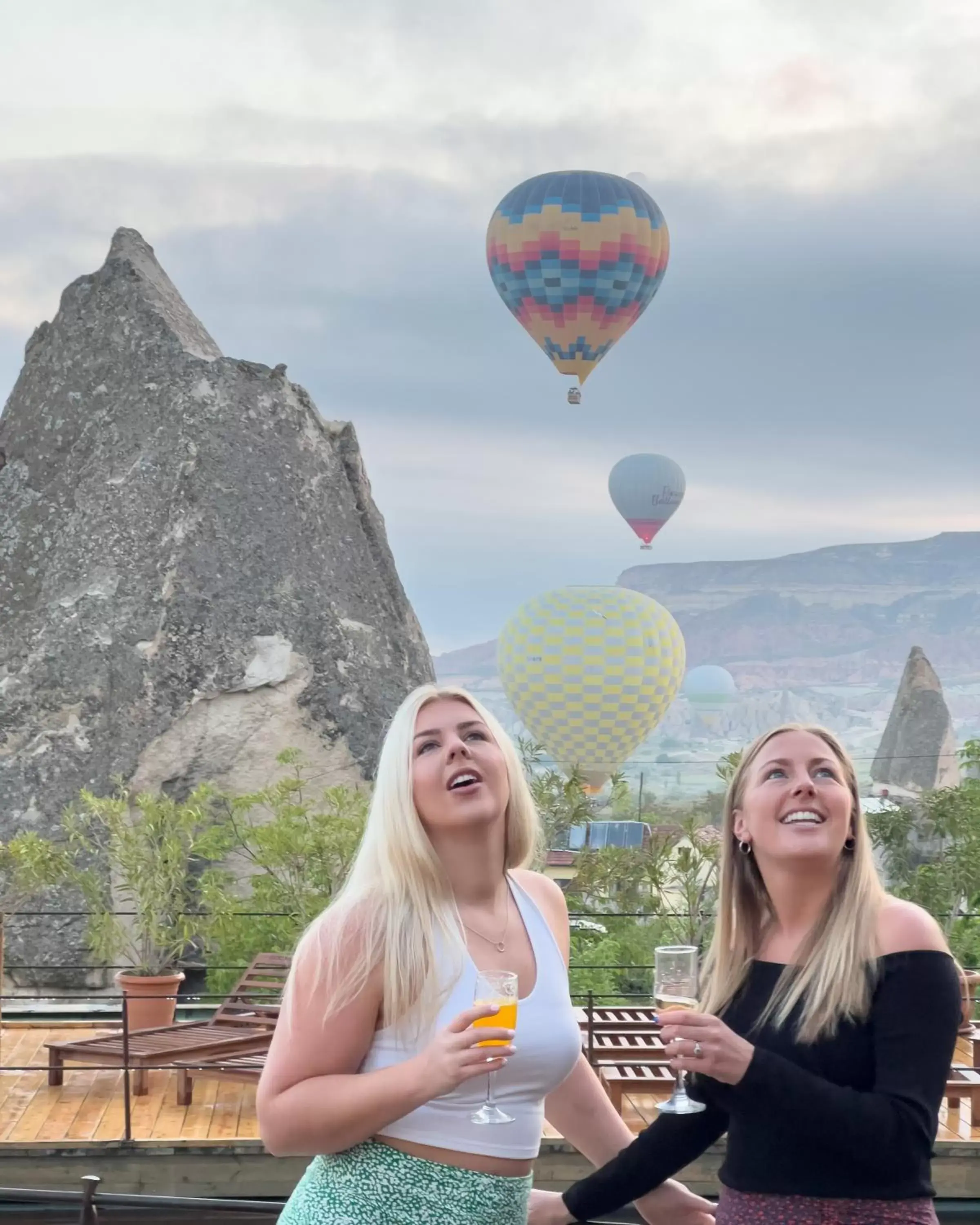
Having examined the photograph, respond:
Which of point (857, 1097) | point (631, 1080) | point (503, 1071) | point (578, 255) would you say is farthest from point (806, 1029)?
point (578, 255)

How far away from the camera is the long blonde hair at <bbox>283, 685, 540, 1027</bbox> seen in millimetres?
1988

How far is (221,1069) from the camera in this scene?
6668 millimetres

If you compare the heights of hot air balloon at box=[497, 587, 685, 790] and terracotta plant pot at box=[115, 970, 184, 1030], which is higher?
hot air balloon at box=[497, 587, 685, 790]

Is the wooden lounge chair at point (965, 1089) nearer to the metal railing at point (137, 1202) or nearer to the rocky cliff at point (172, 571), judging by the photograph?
the metal railing at point (137, 1202)

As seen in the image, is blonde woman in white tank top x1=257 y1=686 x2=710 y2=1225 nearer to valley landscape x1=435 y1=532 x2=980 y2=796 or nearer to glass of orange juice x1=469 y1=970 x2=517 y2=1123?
glass of orange juice x1=469 y1=970 x2=517 y2=1123

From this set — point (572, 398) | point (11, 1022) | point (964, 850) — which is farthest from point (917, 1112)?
point (572, 398)

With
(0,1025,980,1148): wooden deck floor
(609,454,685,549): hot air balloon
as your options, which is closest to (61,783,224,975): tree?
(0,1025,980,1148): wooden deck floor

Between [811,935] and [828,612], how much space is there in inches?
5938

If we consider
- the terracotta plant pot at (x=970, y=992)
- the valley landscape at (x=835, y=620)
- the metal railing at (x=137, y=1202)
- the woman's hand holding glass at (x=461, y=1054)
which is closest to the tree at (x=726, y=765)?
the terracotta plant pot at (x=970, y=992)

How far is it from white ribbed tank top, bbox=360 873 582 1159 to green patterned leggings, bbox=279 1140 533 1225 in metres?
0.03

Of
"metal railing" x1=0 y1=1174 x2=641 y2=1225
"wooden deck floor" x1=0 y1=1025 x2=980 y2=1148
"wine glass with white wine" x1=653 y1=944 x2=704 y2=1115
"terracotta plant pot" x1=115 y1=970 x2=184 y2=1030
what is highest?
"wine glass with white wine" x1=653 y1=944 x2=704 y2=1115

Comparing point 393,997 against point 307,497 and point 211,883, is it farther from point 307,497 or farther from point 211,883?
point 307,497

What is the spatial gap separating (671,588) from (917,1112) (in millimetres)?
147002

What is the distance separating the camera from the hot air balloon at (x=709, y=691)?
68125 mm
